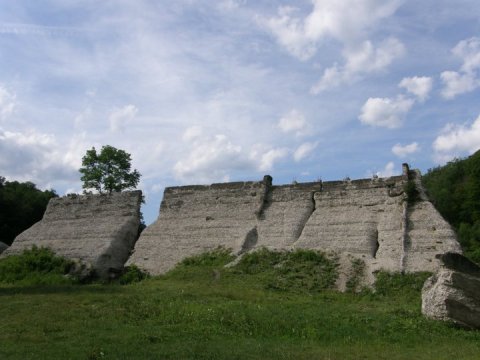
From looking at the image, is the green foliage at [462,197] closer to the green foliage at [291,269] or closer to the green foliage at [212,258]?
the green foliage at [291,269]

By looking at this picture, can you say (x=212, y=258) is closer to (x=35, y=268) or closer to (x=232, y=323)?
(x=35, y=268)

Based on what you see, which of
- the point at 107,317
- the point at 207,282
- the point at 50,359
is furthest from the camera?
the point at 207,282

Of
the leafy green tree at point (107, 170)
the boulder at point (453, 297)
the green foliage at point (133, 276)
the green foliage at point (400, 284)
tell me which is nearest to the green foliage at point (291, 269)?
the green foliage at point (400, 284)

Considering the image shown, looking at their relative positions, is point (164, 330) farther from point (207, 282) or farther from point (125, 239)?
point (125, 239)

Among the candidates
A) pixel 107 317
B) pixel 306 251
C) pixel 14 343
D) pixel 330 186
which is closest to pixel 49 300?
pixel 107 317

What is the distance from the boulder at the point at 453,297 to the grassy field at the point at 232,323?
1.03 feet

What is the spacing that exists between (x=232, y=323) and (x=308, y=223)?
10915 millimetres

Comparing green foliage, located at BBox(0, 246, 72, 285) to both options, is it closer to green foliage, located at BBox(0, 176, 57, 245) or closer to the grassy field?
the grassy field

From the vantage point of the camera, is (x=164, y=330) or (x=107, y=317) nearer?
(x=164, y=330)

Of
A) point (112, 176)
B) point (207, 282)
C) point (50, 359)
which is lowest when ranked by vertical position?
point (50, 359)

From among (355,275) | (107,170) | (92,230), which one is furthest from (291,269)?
(107,170)

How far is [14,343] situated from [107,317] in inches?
107

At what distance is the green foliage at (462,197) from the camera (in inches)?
1859

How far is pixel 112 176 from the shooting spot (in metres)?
41.1
